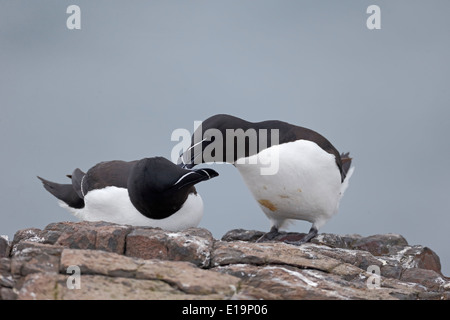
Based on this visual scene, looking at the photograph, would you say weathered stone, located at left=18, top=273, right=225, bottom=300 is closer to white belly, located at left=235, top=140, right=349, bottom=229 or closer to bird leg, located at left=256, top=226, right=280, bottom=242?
white belly, located at left=235, top=140, right=349, bottom=229

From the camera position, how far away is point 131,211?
7.53 m

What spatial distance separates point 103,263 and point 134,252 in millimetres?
991

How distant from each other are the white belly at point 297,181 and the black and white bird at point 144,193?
0.70 m

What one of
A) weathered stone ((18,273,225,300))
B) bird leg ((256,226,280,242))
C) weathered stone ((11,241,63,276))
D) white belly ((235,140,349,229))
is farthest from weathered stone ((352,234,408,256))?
weathered stone ((11,241,63,276))

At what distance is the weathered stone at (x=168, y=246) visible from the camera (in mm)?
6023

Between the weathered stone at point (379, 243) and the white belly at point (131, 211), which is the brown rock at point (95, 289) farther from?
the weathered stone at point (379, 243)

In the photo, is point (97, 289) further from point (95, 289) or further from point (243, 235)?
point (243, 235)

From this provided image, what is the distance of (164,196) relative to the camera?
7168 mm

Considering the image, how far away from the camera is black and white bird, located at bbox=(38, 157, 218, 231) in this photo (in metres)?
7.09

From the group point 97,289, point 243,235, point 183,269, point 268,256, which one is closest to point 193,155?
point 243,235

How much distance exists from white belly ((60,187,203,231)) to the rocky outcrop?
0.50 metres
